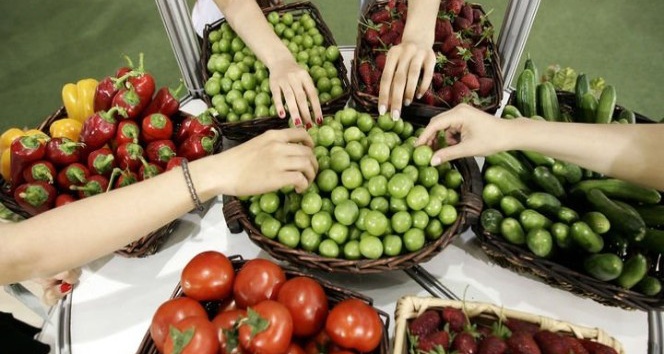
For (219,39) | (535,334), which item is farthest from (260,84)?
(535,334)

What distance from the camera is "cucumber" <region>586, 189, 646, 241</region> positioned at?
1250 millimetres

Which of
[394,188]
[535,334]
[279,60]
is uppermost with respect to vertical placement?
[279,60]

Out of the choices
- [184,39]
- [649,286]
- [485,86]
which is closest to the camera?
[649,286]

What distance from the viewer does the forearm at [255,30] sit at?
1.75 meters

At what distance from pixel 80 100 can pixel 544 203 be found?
5.35 ft

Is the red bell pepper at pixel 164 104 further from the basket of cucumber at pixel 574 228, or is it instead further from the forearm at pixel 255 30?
the basket of cucumber at pixel 574 228

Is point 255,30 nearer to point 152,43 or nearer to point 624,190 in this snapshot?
point 624,190

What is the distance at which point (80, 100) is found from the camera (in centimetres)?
170

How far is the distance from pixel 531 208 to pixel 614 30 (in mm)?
3265

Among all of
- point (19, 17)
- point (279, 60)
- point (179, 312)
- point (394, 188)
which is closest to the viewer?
point (179, 312)

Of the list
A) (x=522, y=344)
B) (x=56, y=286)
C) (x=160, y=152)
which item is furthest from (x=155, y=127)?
(x=522, y=344)

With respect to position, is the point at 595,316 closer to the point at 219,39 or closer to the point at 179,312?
the point at 179,312

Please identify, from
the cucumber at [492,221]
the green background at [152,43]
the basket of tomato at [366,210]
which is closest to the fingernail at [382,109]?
the basket of tomato at [366,210]

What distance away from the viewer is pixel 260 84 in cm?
182
